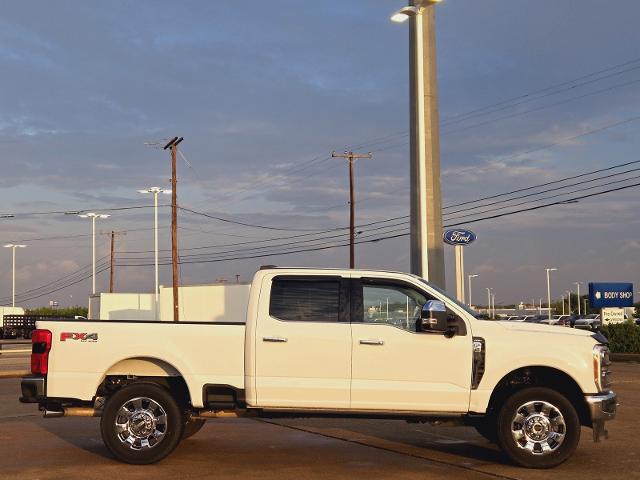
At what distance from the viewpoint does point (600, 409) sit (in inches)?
367

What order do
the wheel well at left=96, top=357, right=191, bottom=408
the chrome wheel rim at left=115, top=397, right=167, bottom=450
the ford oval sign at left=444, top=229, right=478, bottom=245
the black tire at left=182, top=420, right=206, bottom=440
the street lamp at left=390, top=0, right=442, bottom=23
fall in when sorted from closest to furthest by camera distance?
the chrome wheel rim at left=115, top=397, right=167, bottom=450, the wheel well at left=96, top=357, right=191, bottom=408, the black tire at left=182, top=420, right=206, bottom=440, the street lamp at left=390, top=0, right=442, bottom=23, the ford oval sign at left=444, top=229, right=478, bottom=245

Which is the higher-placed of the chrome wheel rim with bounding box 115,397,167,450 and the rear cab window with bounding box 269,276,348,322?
the rear cab window with bounding box 269,276,348,322

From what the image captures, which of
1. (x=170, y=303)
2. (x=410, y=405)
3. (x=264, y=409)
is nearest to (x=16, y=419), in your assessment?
(x=264, y=409)

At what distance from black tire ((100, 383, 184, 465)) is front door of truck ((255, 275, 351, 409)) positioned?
3.30 ft

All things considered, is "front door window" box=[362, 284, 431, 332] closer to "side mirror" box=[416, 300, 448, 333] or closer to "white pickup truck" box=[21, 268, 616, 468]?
"white pickup truck" box=[21, 268, 616, 468]

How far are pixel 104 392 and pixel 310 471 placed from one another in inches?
104

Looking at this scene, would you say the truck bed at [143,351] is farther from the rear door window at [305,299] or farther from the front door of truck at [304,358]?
the rear door window at [305,299]

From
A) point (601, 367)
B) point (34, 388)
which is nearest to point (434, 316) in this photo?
point (601, 367)

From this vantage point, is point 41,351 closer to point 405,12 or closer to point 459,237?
point 405,12

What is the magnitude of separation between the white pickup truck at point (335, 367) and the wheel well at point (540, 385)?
0.05ft

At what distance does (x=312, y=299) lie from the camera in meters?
9.70

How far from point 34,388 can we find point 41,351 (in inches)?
16.2

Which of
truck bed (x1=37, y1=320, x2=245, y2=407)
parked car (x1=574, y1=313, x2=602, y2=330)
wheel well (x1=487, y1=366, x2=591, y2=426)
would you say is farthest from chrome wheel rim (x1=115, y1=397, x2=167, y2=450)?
parked car (x1=574, y1=313, x2=602, y2=330)

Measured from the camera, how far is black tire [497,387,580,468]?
9.24 m
